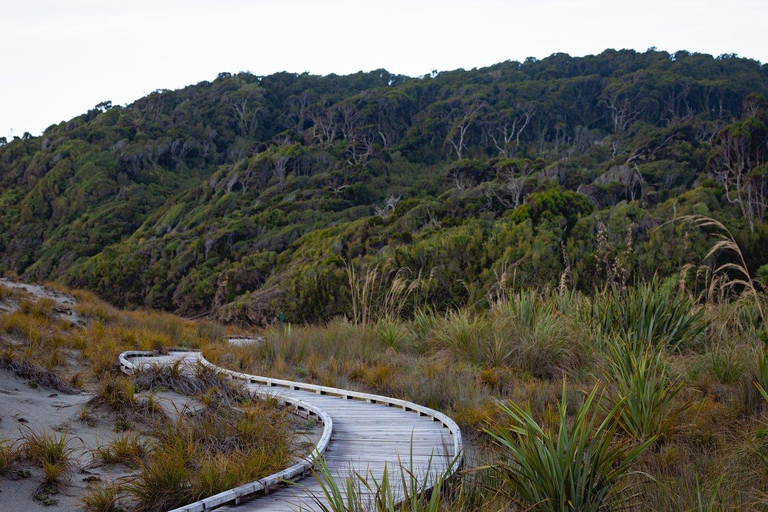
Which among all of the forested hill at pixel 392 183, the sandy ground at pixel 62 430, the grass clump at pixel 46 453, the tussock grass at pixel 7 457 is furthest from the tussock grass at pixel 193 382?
the forested hill at pixel 392 183

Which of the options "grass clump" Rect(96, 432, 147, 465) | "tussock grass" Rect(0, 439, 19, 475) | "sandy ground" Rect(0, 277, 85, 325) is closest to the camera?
"tussock grass" Rect(0, 439, 19, 475)

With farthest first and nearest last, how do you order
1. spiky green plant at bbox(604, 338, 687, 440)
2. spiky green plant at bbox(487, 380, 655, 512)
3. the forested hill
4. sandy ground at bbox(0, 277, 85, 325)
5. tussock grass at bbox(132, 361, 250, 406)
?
the forested hill, sandy ground at bbox(0, 277, 85, 325), tussock grass at bbox(132, 361, 250, 406), spiky green plant at bbox(604, 338, 687, 440), spiky green plant at bbox(487, 380, 655, 512)

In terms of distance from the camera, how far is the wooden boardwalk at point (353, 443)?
4039mm

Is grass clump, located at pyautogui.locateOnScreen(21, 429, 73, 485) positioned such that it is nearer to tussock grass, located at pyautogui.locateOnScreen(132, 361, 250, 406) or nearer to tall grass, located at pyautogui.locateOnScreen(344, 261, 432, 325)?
tussock grass, located at pyautogui.locateOnScreen(132, 361, 250, 406)

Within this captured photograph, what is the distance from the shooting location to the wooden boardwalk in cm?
404

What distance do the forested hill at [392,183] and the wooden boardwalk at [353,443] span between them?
11.7 ft

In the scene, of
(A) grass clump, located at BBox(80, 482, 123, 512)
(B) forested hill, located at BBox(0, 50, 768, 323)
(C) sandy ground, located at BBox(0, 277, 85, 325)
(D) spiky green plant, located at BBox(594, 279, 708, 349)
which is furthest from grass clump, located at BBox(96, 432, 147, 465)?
(C) sandy ground, located at BBox(0, 277, 85, 325)

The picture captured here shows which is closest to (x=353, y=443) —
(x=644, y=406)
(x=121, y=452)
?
(x=121, y=452)

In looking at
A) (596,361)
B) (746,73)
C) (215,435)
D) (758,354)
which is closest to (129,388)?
→ (215,435)

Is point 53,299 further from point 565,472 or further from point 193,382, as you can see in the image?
point 565,472

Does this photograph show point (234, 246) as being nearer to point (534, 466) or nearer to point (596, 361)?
point (596, 361)

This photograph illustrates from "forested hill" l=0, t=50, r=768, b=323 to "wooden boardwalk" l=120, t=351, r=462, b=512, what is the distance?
3553 mm

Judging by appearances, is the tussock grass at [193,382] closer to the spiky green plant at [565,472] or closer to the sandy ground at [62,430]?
the sandy ground at [62,430]

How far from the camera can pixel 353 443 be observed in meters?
5.46
